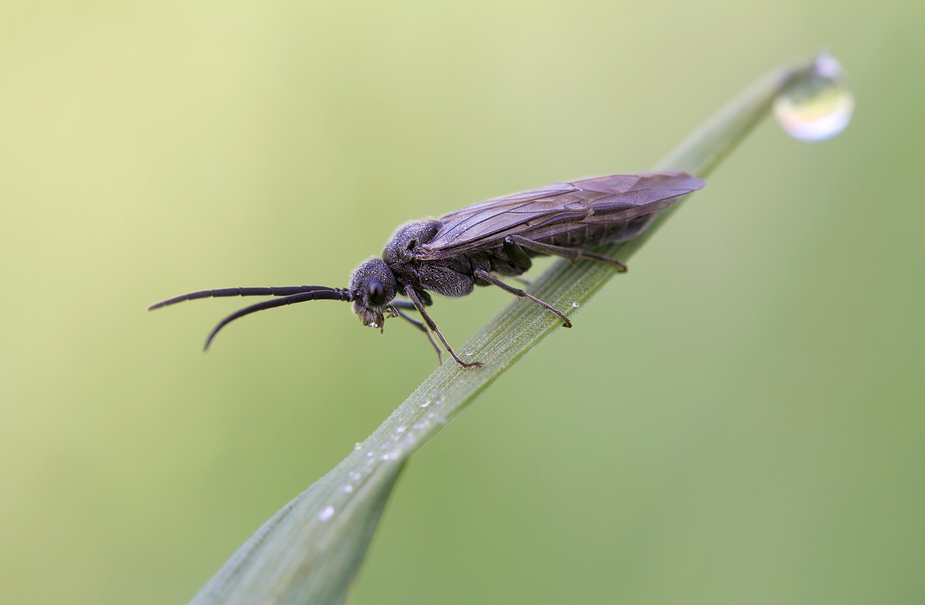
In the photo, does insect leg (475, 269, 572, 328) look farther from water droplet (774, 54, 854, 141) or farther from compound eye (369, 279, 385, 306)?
water droplet (774, 54, 854, 141)

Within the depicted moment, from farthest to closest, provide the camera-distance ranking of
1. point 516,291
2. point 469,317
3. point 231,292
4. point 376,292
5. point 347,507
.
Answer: point 469,317 < point 376,292 < point 516,291 < point 231,292 < point 347,507

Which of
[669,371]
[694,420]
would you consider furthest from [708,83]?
[694,420]

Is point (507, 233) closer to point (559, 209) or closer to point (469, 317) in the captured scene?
point (559, 209)

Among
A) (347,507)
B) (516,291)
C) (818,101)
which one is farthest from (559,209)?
(347,507)

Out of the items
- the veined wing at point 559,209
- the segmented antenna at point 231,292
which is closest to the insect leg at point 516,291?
the veined wing at point 559,209

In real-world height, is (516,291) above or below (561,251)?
below

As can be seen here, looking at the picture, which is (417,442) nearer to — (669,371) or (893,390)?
(669,371)

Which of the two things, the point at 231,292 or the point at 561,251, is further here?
the point at 561,251
